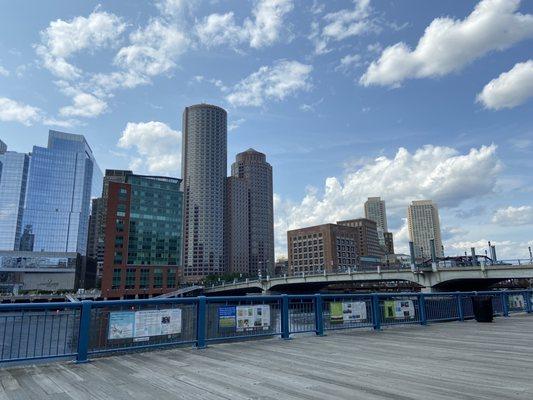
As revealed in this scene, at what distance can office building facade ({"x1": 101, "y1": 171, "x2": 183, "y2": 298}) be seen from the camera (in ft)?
370

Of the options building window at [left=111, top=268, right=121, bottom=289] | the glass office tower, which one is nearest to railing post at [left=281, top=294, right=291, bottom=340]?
building window at [left=111, top=268, right=121, bottom=289]

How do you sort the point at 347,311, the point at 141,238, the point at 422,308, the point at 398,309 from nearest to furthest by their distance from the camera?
the point at 347,311 → the point at 398,309 → the point at 422,308 → the point at 141,238

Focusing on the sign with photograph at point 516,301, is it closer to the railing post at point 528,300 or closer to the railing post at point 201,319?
the railing post at point 528,300

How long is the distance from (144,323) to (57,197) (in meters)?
176

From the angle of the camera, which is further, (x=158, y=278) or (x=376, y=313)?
(x=158, y=278)

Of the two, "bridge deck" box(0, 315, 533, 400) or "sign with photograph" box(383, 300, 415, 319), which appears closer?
"bridge deck" box(0, 315, 533, 400)

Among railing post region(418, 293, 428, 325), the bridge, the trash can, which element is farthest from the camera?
the bridge

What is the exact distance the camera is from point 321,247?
16788 centimetres

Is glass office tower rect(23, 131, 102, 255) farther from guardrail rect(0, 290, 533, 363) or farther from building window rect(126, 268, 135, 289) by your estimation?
guardrail rect(0, 290, 533, 363)

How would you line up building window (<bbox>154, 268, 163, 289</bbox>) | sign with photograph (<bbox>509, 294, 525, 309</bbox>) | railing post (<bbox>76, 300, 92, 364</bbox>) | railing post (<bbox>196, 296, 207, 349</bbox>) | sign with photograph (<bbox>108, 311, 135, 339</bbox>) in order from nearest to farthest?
railing post (<bbox>76, 300, 92, 364</bbox>) → sign with photograph (<bbox>108, 311, 135, 339</bbox>) → railing post (<bbox>196, 296, 207, 349</bbox>) → sign with photograph (<bbox>509, 294, 525, 309</bbox>) → building window (<bbox>154, 268, 163, 289</bbox>)

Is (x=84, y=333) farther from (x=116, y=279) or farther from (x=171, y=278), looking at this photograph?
(x=171, y=278)

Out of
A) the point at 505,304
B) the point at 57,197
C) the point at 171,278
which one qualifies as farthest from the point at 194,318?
the point at 57,197

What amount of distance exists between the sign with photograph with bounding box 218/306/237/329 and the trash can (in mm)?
12695

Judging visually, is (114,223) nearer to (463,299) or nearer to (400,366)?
(463,299)
